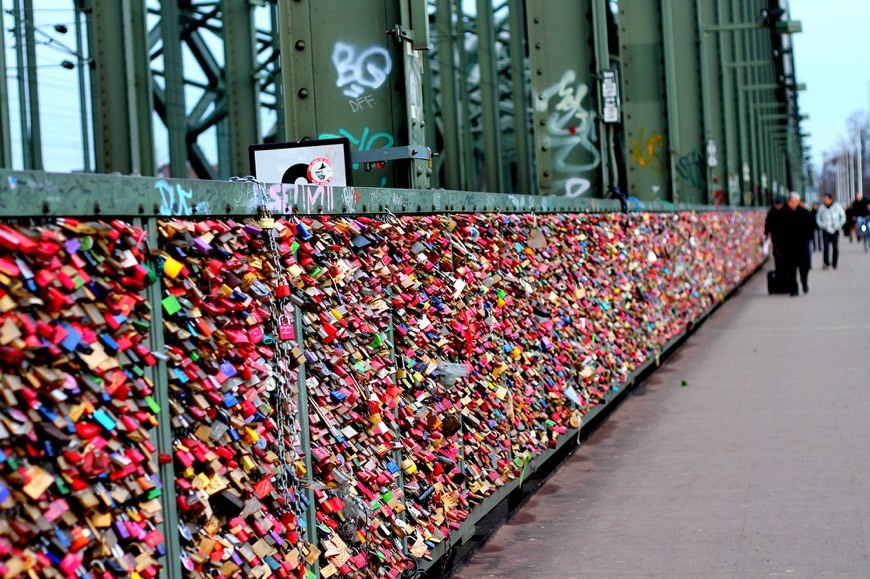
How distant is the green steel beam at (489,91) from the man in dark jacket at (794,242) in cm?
890

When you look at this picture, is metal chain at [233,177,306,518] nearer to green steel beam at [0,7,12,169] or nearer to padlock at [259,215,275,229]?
padlock at [259,215,275,229]

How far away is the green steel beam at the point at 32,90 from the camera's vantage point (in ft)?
51.5

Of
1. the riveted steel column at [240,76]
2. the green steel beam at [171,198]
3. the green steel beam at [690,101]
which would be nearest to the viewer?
the green steel beam at [171,198]

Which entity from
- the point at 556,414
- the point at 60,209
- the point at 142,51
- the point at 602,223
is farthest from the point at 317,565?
the point at 142,51

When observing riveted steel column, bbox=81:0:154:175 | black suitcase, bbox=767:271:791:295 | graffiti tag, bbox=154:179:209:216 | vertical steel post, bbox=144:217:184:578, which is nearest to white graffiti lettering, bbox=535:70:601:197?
riveted steel column, bbox=81:0:154:175

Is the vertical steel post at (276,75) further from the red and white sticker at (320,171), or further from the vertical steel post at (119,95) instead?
the red and white sticker at (320,171)

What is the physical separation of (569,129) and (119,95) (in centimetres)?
500

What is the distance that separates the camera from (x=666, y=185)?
1959 centimetres

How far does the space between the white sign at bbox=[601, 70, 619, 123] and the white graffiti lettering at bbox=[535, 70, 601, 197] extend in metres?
0.43

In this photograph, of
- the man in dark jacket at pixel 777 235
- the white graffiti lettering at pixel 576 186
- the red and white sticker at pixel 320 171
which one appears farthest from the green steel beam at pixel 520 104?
the red and white sticker at pixel 320 171

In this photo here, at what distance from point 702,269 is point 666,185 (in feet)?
8.36

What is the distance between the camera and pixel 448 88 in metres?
31.0

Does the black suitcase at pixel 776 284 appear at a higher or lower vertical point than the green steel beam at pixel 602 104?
lower

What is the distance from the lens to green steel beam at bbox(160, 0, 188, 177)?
1984 centimetres
